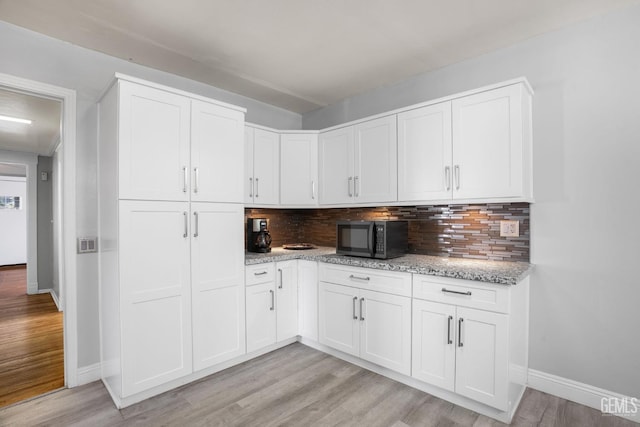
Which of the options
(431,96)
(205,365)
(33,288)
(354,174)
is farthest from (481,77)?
(33,288)

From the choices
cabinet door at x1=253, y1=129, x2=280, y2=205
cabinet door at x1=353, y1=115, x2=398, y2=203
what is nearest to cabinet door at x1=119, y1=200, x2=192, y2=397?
cabinet door at x1=253, y1=129, x2=280, y2=205

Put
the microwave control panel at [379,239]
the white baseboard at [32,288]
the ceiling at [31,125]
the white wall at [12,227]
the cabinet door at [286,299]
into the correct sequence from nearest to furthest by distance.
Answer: the microwave control panel at [379,239]
the cabinet door at [286,299]
the ceiling at [31,125]
the white baseboard at [32,288]
the white wall at [12,227]

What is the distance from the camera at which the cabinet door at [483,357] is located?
195 centimetres

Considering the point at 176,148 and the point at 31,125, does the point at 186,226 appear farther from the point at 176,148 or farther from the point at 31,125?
the point at 31,125

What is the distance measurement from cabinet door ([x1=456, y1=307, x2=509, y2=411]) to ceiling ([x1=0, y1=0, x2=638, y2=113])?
198cm

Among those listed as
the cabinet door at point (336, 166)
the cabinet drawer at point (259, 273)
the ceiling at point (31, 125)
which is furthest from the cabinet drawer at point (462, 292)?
the ceiling at point (31, 125)

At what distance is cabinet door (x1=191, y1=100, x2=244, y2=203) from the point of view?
2.45 m

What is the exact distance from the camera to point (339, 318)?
9.25ft

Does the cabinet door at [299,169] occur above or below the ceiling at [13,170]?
below

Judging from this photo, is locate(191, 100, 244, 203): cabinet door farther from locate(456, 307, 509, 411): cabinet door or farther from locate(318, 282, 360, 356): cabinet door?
locate(456, 307, 509, 411): cabinet door

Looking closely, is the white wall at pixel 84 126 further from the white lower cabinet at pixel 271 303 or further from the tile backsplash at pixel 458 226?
the tile backsplash at pixel 458 226

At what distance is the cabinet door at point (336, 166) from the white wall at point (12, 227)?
9191 mm

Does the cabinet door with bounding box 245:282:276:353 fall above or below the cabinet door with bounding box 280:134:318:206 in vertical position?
below

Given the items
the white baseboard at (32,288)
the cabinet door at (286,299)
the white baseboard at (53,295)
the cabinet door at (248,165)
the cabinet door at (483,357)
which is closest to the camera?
the cabinet door at (483,357)
